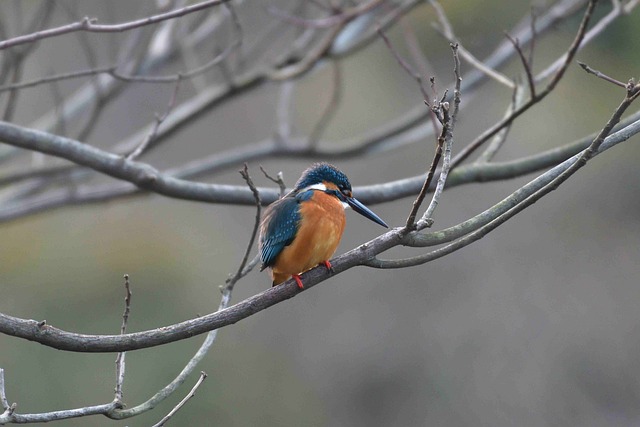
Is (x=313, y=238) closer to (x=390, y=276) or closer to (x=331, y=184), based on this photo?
(x=331, y=184)

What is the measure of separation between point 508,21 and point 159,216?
11.8ft

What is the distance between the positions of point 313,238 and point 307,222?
10cm

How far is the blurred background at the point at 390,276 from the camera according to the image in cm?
694

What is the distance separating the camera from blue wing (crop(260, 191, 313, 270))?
2637mm

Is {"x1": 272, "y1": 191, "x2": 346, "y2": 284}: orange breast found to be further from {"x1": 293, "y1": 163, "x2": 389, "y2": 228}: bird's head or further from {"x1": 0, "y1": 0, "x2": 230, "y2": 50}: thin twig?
{"x1": 0, "y1": 0, "x2": 230, "y2": 50}: thin twig

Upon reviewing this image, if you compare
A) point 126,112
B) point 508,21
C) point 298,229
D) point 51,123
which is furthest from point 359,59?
point 298,229

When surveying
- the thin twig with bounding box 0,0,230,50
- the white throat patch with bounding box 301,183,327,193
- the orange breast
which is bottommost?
the orange breast

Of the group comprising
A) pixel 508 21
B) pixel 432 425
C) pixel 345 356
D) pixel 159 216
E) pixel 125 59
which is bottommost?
pixel 432 425

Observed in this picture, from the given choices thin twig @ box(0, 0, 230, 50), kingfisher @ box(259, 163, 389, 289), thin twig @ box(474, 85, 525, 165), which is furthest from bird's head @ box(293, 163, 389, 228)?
thin twig @ box(0, 0, 230, 50)

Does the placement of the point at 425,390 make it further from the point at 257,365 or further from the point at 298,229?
the point at 298,229

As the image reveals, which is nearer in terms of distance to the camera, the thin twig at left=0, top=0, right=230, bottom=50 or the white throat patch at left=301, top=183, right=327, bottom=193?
the thin twig at left=0, top=0, right=230, bottom=50

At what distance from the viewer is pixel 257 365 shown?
24.3 feet

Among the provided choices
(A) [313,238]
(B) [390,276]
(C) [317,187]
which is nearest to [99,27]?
(A) [313,238]

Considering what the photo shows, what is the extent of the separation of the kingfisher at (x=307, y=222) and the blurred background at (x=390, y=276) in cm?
400
